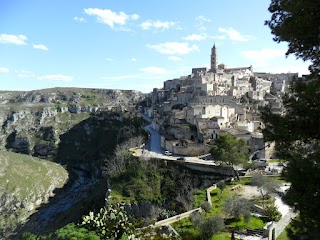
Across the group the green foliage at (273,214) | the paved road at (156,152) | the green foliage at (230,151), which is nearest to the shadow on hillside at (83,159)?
the paved road at (156,152)

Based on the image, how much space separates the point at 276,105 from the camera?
74562 mm

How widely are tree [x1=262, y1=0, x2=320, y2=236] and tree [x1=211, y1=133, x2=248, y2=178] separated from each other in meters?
29.4

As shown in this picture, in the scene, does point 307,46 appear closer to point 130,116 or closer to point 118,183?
point 118,183

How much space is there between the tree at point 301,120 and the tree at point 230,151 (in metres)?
29.4

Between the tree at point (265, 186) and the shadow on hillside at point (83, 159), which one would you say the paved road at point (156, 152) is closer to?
the shadow on hillside at point (83, 159)

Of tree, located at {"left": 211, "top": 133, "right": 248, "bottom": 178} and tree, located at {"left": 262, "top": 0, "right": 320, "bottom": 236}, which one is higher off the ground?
tree, located at {"left": 262, "top": 0, "right": 320, "bottom": 236}

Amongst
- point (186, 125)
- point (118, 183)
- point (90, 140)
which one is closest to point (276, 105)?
point (186, 125)

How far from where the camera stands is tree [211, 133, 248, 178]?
41219 millimetres

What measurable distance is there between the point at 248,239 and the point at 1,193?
265 feet

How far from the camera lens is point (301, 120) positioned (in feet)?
36.7

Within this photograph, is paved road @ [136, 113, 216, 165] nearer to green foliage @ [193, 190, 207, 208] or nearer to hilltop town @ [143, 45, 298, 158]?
hilltop town @ [143, 45, 298, 158]

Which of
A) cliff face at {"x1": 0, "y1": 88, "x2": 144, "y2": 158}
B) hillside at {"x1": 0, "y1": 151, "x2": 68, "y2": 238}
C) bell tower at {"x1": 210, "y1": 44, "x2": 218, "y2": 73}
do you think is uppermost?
bell tower at {"x1": 210, "y1": 44, "x2": 218, "y2": 73}

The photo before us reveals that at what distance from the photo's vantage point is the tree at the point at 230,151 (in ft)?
135

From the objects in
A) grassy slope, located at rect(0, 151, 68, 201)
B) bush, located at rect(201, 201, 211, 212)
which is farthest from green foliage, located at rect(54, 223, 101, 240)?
grassy slope, located at rect(0, 151, 68, 201)
